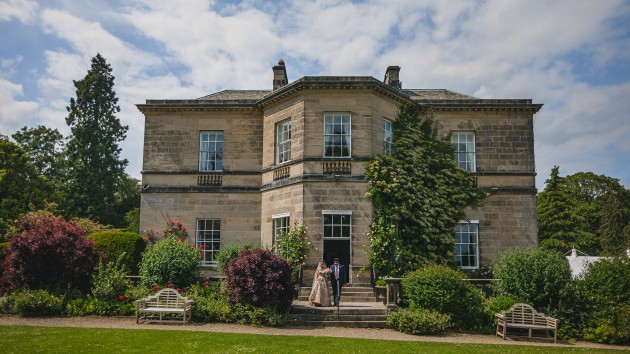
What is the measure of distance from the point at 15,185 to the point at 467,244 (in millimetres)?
29408

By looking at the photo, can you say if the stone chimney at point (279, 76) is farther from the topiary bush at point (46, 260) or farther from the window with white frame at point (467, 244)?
the topiary bush at point (46, 260)

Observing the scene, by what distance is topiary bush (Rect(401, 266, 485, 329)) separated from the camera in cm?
1292

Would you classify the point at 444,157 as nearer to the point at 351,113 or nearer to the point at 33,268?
the point at 351,113

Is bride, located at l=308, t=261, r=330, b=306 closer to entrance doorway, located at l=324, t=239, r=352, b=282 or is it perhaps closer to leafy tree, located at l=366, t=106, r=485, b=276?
leafy tree, located at l=366, t=106, r=485, b=276

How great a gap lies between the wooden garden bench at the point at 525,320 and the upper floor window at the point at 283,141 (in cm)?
968

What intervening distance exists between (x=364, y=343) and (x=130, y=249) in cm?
1043

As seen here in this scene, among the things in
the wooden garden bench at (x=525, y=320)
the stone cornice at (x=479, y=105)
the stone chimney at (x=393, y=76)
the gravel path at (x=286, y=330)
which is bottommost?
the gravel path at (x=286, y=330)

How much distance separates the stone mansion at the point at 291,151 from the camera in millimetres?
16891

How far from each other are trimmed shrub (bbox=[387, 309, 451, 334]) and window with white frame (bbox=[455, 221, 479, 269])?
256 inches

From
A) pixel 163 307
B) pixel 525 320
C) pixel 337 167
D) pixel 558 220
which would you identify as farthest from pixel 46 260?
pixel 558 220

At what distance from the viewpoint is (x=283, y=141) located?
59.7ft

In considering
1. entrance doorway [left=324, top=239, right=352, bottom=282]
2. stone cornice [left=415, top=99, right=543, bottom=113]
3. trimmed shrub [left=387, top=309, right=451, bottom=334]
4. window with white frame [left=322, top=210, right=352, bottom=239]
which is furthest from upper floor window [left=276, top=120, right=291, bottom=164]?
trimmed shrub [left=387, top=309, right=451, bottom=334]

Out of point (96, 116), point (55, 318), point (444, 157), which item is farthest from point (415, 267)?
point (96, 116)

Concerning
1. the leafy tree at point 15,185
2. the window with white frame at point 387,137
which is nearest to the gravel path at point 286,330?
the window with white frame at point 387,137
